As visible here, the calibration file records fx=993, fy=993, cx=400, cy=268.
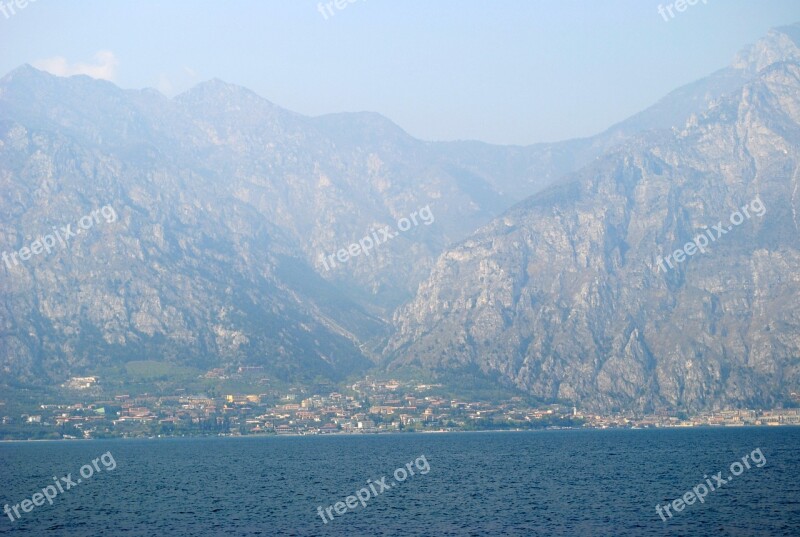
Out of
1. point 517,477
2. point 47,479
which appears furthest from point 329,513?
point 47,479

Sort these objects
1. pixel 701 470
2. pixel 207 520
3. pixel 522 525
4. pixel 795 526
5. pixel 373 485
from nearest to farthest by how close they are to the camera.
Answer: pixel 795 526, pixel 522 525, pixel 207 520, pixel 373 485, pixel 701 470

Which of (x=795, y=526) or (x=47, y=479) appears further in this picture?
(x=47, y=479)

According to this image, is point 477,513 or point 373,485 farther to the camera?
point 373,485

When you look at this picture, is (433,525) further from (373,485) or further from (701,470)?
(701,470)

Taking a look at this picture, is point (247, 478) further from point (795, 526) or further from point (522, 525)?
point (795, 526)

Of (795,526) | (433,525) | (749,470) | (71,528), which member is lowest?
(749,470)

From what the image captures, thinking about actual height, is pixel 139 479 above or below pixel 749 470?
above

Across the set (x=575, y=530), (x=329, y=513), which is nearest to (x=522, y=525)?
(x=575, y=530)

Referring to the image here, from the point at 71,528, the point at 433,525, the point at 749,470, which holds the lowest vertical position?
the point at 749,470

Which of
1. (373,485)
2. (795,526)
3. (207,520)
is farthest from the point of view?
(373,485)
